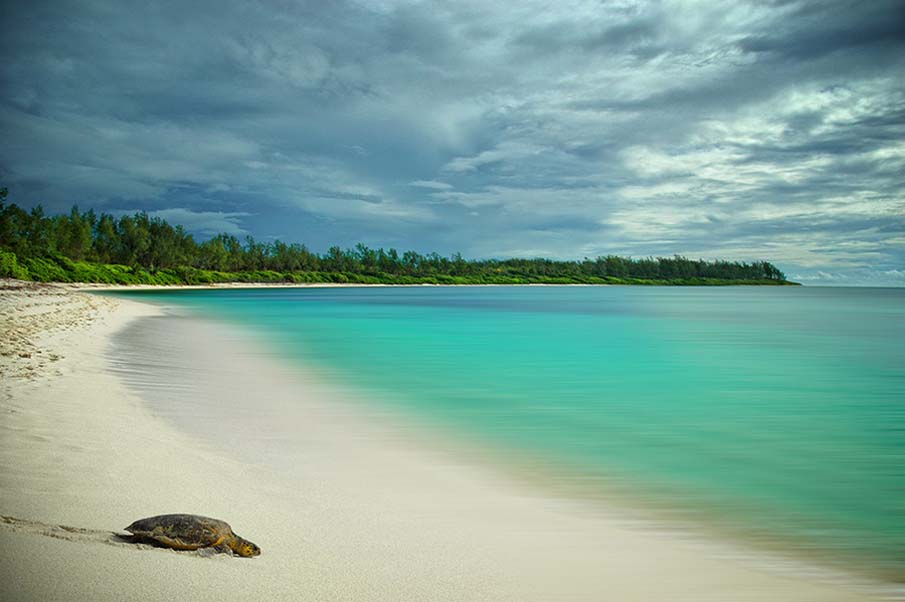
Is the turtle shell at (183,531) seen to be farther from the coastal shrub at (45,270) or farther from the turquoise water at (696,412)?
the coastal shrub at (45,270)

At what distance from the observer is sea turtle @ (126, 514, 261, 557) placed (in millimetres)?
3916

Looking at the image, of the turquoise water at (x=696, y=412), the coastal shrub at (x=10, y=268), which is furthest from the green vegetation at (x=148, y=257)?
the turquoise water at (x=696, y=412)

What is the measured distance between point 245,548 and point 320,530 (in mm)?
831

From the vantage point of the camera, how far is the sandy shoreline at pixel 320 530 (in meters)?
3.66

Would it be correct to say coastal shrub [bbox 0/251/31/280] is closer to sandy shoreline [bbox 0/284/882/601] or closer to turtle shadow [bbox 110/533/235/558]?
sandy shoreline [bbox 0/284/882/601]

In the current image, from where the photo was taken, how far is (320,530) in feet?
15.6

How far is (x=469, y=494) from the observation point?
6320mm

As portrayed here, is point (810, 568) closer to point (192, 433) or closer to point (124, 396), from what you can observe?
point (192, 433)

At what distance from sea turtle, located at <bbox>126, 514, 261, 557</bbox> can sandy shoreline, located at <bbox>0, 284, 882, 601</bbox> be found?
94 millimetres

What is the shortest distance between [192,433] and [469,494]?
4159 millimetres

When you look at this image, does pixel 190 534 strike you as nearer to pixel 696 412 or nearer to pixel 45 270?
pixel 696 412

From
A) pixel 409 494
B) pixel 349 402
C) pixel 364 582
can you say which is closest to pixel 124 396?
pixel 349 402

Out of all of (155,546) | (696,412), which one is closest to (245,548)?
(155,546)

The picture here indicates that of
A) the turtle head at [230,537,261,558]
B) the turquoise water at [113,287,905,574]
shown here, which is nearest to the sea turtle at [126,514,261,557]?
the turtle head at [230,537,261,558]
